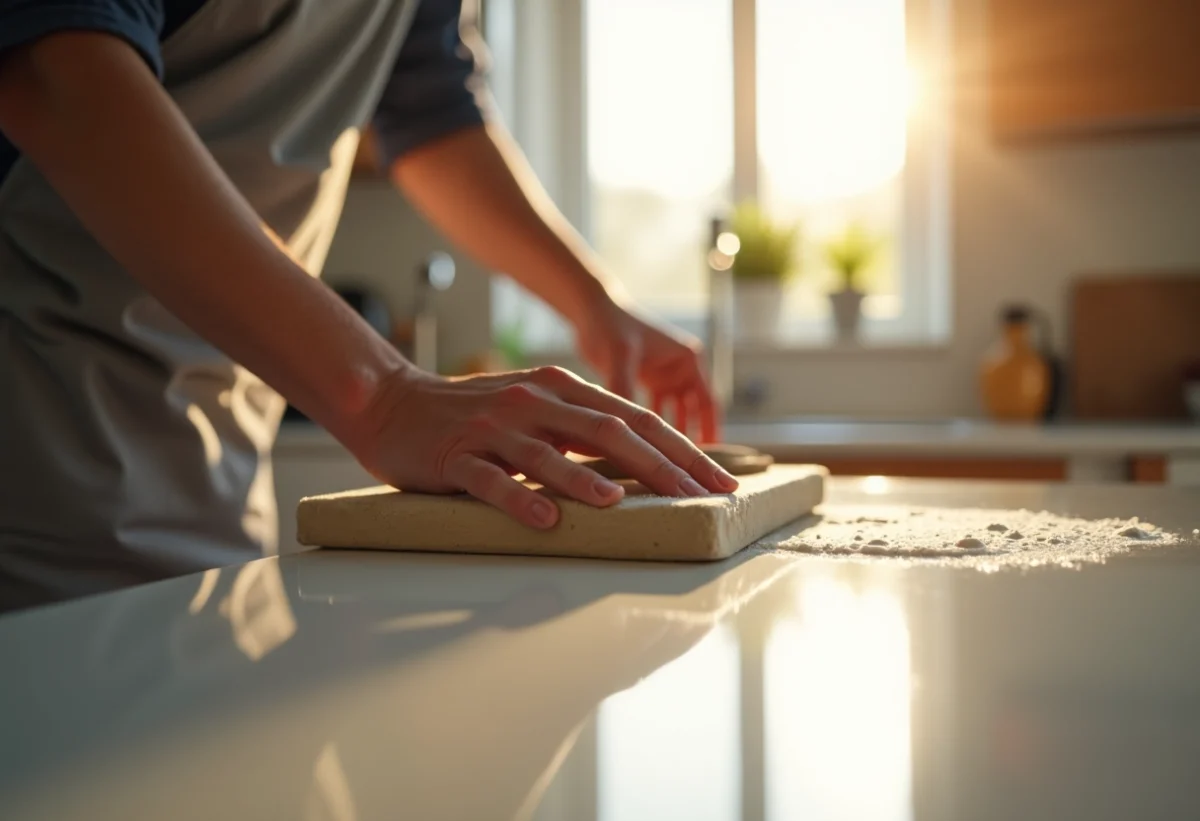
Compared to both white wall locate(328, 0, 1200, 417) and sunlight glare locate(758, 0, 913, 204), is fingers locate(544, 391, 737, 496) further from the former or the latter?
sunlight glare locate(758, 0, 913, 204)

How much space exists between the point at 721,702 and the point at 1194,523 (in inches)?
20.6

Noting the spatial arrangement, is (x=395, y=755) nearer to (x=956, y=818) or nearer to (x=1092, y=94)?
(x=956, y=818)

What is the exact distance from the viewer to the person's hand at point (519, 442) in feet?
1.98

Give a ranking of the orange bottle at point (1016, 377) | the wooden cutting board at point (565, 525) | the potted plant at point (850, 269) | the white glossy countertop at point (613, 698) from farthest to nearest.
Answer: the potted plant at point (850, 269) → the orange bottle at point (1016, 377) → the wooden cutting board at point (565, 525) → the white glossy countertop at point (613, 698)

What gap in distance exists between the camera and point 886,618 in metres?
0.44

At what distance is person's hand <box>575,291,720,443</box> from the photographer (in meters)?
1.07

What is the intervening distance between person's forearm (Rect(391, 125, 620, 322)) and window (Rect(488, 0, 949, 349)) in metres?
1.65

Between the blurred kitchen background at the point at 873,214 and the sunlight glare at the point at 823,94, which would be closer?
the blurred kitchen background at the point at 873,214

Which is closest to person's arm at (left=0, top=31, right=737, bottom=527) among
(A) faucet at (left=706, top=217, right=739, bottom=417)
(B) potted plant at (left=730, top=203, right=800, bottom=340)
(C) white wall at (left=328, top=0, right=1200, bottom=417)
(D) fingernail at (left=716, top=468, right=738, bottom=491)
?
(D) fingernail at (left=716, top=468, right=738, bottom=491)

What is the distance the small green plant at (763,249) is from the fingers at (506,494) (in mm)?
2155

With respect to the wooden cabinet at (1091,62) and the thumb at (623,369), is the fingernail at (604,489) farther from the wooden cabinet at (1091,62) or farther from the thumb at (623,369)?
A: the wooden cabinet at (1091,62)

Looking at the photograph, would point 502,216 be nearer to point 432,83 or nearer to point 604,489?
point 432,83

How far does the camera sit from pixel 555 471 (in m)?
0.60

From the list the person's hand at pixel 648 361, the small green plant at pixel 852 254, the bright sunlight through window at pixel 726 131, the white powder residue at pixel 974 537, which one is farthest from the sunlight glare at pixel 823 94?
the white powder residue at pixel 974 537
